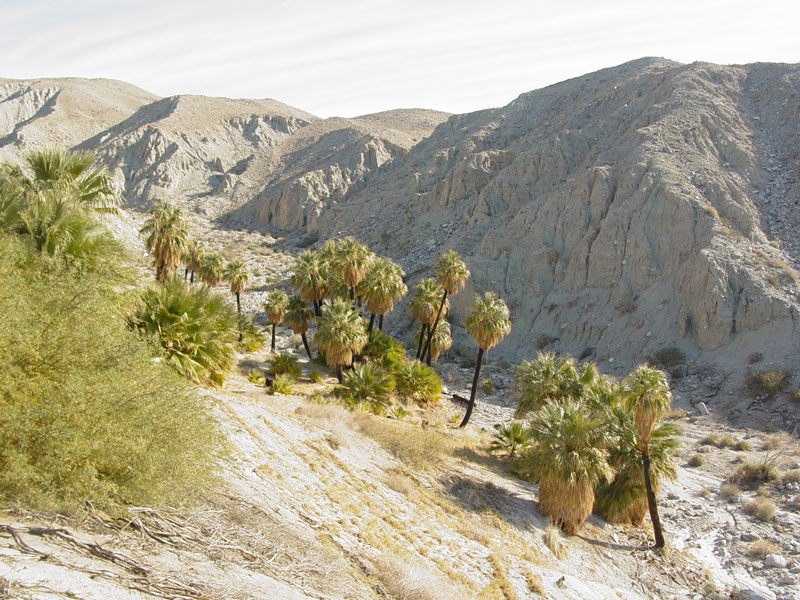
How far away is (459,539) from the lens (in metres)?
12.8

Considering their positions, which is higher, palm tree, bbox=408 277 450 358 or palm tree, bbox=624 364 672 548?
palm tree, bbox=408 277 450 358

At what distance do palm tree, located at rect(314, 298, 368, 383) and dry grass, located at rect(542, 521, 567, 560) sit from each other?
38.8 ft

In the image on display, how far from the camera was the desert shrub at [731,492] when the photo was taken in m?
20.8

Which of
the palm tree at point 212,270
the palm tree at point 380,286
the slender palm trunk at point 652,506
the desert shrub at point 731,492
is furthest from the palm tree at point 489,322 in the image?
the palm tree at point 212,270

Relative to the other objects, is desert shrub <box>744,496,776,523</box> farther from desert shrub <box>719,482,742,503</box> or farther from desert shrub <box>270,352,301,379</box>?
desert shrub <box>270,352,301,379</box>

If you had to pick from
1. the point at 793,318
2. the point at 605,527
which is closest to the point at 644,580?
the point at 605,527

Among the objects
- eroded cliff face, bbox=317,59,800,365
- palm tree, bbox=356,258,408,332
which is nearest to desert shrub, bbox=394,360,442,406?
palm tree, bbox=356,258,408,332

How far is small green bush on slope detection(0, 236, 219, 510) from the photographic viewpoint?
6031 millimetres

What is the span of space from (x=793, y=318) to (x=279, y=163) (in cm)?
8040

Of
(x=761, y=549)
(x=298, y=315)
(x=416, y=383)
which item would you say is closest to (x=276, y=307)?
(x=298, y=315)

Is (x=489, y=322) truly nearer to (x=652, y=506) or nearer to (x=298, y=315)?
(x=652, y=506)

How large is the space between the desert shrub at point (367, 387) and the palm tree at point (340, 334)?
0.96m

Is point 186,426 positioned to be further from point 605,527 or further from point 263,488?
point 605,527

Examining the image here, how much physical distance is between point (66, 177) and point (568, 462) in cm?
1514
